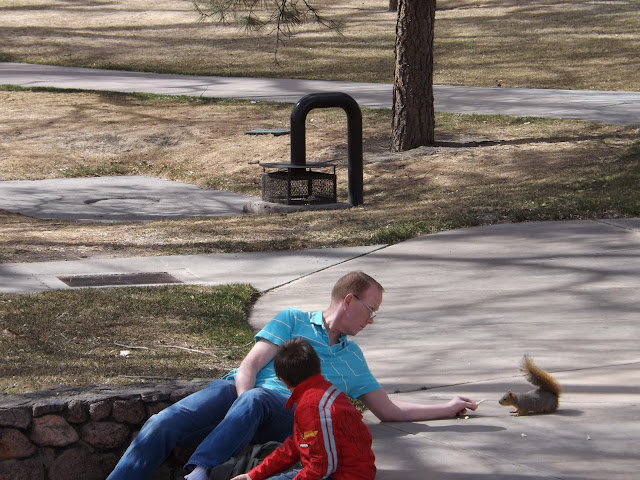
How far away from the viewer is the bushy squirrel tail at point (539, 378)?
4.60 m

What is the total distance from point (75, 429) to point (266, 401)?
100cm

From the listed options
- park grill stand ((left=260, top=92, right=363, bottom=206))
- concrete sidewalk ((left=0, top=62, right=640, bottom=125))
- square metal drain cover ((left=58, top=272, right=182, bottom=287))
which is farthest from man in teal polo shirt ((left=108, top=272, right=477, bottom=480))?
concrete sidewalk ((left=0, top=62, right=640, bottom=125))

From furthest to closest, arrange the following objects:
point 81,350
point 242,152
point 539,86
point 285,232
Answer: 1. point 539,86
2. point 242,152
3. point 285,232
4. point 81,350

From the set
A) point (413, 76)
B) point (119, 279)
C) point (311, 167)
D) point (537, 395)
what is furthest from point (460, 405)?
point (413, 76)

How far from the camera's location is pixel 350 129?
11.5m

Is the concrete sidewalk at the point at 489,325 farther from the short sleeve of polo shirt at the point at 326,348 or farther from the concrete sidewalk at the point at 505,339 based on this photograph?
the short sleeve of polo shirt at the point at 326,348

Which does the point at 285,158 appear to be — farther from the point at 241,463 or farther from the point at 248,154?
the point at 241,463

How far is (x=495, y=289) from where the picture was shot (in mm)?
7293

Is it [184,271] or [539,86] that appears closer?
[184,271]

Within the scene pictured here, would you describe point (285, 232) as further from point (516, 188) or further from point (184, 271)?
point (516, 188)

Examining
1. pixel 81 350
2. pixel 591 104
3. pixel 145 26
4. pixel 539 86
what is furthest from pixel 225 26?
pixel 81 350

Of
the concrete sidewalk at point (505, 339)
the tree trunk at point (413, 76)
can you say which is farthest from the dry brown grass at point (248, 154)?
the concrete sidewalk at point (505, 339)

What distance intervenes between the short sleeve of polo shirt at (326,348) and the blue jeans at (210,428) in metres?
0.24

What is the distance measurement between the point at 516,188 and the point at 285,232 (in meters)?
2.93
